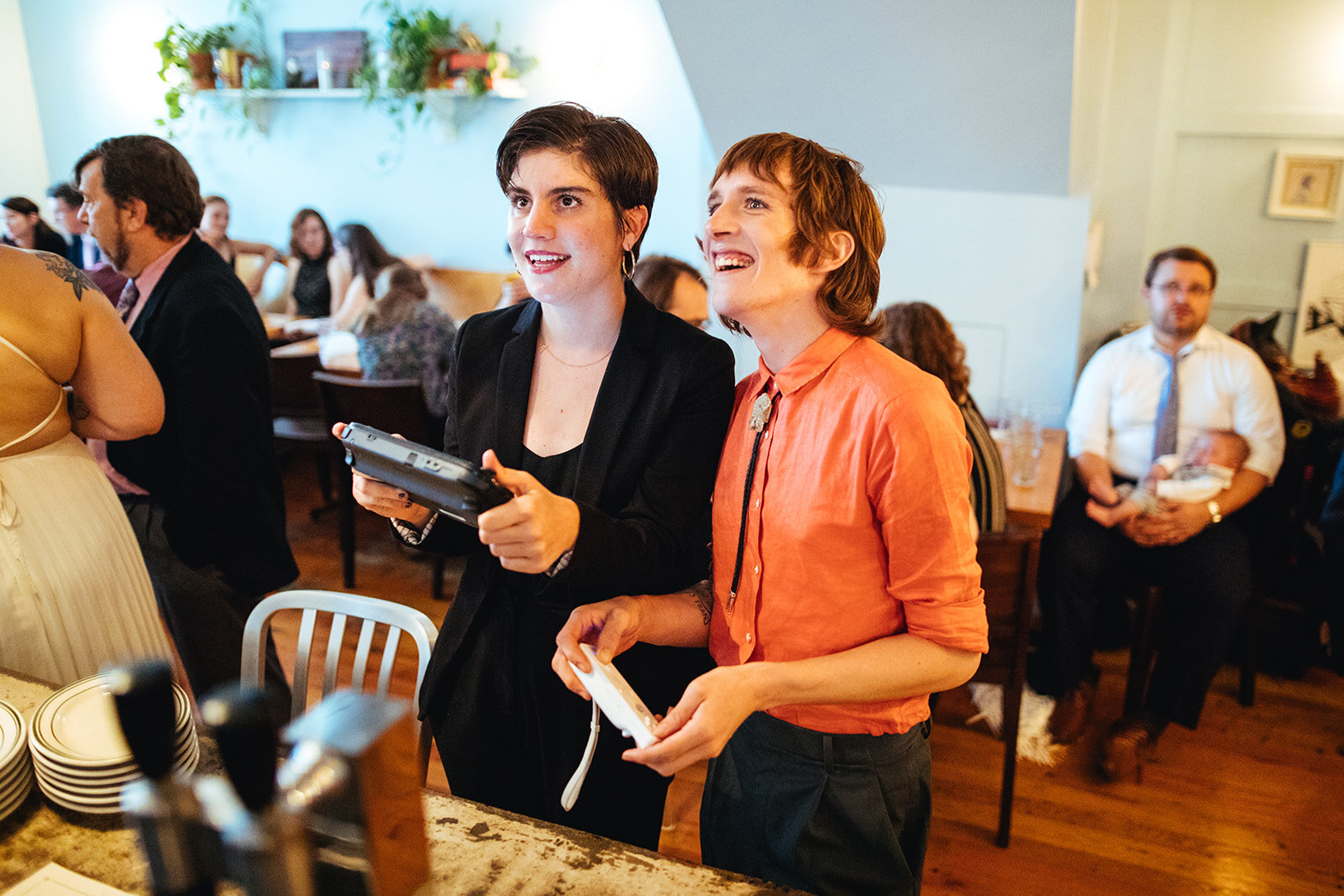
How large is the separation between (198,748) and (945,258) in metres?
2.82

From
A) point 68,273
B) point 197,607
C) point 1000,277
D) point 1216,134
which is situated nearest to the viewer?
point 68,273

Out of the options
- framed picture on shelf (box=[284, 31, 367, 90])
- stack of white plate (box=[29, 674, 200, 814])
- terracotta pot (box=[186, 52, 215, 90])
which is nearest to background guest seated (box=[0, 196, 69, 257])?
terracotta pot (box=[186, 52, 215, 90])

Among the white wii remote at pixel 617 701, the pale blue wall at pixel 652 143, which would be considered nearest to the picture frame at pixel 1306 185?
the pale blue wall at pixel 652 143

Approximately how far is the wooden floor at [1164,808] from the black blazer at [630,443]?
123 cm

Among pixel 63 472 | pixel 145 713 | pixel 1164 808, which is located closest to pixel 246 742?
pixel 145 713

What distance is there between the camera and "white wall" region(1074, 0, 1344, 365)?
350 centimetres

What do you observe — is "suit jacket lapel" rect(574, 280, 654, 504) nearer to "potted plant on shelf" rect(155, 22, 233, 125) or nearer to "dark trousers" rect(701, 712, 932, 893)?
"dark trousers" rect(701, 712, 932, 893)

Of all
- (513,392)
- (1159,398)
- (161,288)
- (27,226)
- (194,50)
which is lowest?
(1159,398)

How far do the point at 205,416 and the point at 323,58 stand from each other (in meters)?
4.40

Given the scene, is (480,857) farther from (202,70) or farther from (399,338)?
(202,70)

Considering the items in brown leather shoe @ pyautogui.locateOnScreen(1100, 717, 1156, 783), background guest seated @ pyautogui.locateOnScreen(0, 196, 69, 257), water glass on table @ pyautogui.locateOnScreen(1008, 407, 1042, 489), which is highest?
background guest seated @ pyautogui.locateOnScreen(0, 196, 69, 257)

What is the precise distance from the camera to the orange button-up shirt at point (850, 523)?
1053mm

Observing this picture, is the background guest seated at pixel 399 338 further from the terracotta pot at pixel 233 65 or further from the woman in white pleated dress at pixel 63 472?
the terracotta pot at pixel 233 65

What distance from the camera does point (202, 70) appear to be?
5820mm
